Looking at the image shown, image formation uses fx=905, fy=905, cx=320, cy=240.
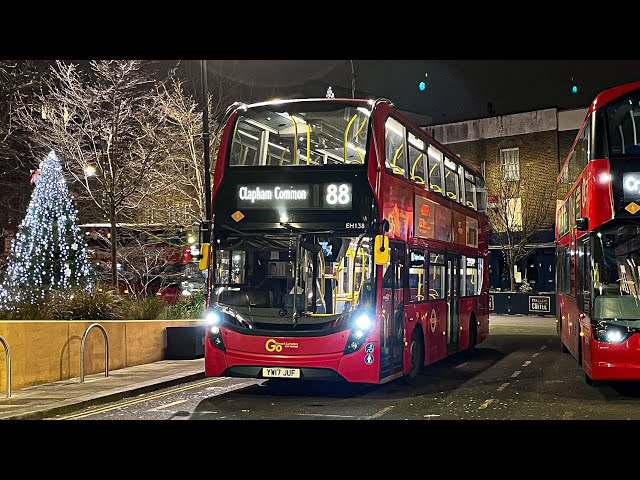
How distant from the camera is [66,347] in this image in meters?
15.6

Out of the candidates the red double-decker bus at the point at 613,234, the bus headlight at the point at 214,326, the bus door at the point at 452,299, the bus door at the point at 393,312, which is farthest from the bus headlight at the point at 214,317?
the bus door at the point at 452,299

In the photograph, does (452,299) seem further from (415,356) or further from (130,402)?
(130,402)

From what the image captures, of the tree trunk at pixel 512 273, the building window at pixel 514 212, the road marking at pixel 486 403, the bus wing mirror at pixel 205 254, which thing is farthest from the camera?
the building window at pixel 514 212

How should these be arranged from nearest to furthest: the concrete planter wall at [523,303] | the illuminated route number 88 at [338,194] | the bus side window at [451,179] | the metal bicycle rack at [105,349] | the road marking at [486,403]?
1. the road marking at [486,403]
2. the illuminated route number 88 at [338,194]
3. the metal bicycle rack at [105,349]
4. the bus side window at [451,179]
5. the concrete planter wall at [523,303]

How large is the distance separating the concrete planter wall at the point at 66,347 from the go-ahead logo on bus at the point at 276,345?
408cm

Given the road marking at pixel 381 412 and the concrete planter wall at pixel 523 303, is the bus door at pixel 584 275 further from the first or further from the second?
the concrete planter wall at pixel 523 303

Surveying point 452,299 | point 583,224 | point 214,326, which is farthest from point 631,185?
point 214,326

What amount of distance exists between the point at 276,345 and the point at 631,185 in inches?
226

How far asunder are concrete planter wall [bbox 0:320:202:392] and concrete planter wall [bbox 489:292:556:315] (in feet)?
97.1

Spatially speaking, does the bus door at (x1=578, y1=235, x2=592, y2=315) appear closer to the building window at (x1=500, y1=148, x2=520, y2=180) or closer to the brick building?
the brick building

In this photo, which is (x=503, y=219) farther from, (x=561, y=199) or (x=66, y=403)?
(x=66, y=403)

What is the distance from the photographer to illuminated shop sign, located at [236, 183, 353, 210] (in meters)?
13.3

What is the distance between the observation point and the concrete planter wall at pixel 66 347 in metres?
14.2
